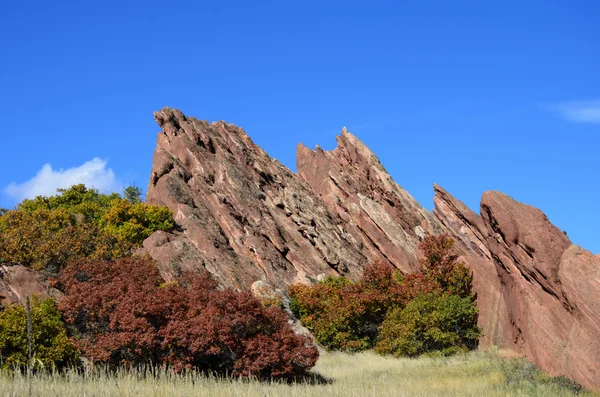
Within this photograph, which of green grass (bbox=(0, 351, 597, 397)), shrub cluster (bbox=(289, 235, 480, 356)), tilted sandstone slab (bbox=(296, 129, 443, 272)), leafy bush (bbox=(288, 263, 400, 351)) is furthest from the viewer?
tilted sandstone slab (bbox=(296, 129, 443, 272))

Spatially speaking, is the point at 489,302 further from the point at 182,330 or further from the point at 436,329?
the point at 182,330

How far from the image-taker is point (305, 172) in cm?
7362

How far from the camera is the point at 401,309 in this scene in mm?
37500

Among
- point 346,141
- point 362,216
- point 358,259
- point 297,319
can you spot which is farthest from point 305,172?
point 297,319

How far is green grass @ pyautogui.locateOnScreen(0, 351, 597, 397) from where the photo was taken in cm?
1700

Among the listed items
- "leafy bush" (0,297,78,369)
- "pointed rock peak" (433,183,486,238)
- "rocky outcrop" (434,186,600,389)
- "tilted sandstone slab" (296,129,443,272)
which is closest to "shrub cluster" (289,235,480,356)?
"rocky outcrop" (434,186,600,389)

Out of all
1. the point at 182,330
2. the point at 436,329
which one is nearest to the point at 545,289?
the point at 436,329

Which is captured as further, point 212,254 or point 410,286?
point 212,254

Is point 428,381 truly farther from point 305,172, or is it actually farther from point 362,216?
point 305,172

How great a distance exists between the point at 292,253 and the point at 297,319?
1473 cm

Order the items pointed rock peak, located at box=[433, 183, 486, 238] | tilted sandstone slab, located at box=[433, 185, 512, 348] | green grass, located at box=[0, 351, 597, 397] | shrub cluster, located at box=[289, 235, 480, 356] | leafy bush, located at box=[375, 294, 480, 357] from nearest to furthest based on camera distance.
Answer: green grass, located at box=[0, 351, 597, 397] < tilted sandstone slab, located at box=[433, 185, 512, 348] < leafy bush, located at box=[375, 294, 480, 357] < shrub cluster, located at box=[289, 235, 480, 356] < pointed rock peak, located at box=[433, 183, 486, 238]

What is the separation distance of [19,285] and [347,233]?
39169mm

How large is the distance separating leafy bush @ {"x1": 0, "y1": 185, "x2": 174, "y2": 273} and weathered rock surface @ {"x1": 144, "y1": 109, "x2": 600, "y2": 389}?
2.09 metres

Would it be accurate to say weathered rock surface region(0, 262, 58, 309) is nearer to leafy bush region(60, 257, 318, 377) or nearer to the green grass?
leafy bush region(60, 257, 318, 377)
